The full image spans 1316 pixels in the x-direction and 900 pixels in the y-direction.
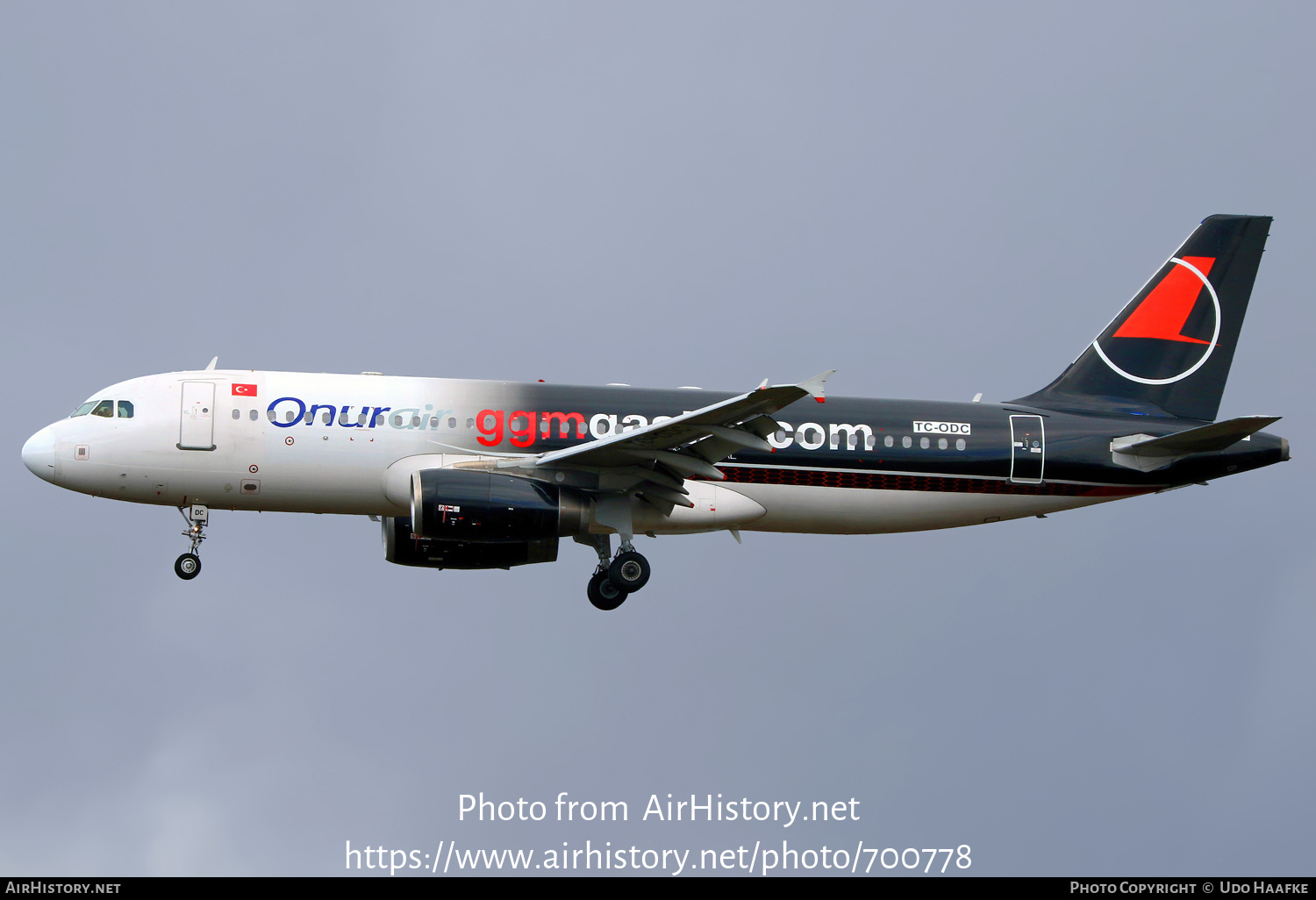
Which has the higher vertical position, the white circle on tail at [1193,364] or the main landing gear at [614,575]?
the white circle on tail at [1193,364]

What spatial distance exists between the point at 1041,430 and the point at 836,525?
5.11 m

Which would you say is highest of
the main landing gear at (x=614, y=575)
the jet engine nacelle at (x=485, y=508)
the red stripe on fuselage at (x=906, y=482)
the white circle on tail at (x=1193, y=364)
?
the white circle on tail at (x=1193, y=364)

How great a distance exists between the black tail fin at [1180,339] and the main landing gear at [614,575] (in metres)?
10.5

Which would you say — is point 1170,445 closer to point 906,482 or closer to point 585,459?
point 906,482

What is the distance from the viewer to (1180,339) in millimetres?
35312

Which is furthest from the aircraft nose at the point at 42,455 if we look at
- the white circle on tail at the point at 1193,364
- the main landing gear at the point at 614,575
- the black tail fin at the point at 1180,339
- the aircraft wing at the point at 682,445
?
the white circle on tail at the point at 1193,364

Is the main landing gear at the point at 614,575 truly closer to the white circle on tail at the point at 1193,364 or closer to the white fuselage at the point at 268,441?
the white fuselage at the point at 268,441

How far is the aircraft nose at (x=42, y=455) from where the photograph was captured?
97.8 feet

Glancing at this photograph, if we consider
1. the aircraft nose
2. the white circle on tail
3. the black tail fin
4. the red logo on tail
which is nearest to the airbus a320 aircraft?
the aircraft nose

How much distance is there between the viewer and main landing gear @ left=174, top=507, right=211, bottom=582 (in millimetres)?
30328

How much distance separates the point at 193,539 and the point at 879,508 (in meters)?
14.4

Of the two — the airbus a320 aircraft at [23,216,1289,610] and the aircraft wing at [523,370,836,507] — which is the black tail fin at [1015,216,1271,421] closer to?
the airbus a320 aircraft at [23,216,1289,610]

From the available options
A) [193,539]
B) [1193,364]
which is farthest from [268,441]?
[1193,364]

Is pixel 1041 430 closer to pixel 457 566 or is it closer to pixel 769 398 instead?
pixel 769 398
